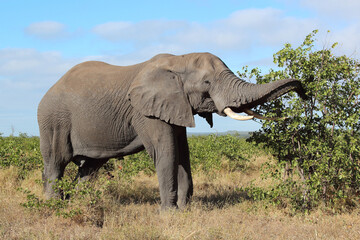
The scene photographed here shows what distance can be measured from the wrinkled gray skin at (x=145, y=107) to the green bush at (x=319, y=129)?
0.42m

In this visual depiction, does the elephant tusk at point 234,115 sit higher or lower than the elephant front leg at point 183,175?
higher

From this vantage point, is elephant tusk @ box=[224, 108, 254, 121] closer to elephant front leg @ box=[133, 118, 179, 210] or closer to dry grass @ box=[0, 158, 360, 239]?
elephant front leg @ box=[133, 118, 179, 210]

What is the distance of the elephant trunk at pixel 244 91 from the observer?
255 inches

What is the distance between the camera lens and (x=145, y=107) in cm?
707

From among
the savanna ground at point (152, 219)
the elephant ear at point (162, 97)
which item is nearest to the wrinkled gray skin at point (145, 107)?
the elephant ear at point (162, 97)

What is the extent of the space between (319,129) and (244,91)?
5.54ft

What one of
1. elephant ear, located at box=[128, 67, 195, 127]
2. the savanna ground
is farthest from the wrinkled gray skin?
the savanna ground

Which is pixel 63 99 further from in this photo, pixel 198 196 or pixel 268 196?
pixel 268 196

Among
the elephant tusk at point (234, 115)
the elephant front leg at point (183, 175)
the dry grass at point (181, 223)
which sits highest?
the elephant tusk at point (234, 115)

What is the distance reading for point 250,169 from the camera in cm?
1337

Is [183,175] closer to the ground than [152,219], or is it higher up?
higher up

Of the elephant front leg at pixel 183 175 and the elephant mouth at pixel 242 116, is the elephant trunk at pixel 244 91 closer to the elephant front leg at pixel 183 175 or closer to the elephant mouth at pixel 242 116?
the elephant mouth at pixel 242 116

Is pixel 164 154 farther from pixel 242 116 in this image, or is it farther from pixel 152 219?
pixel 242 116

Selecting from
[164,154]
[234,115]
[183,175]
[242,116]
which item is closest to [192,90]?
[234,115]
